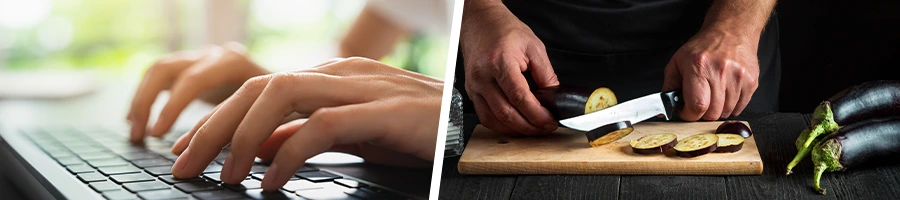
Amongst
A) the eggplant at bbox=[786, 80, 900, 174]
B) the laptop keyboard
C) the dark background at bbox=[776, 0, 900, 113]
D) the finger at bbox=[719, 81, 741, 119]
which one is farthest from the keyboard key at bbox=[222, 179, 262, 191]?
the dark background at bbox=[776, 0, 900, 113]

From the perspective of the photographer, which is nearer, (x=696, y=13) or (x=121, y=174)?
(x=121, y=174)

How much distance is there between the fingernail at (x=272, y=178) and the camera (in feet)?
0.66

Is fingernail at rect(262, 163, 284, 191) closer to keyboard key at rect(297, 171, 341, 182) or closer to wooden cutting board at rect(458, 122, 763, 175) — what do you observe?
keyboard key at rect(297, 171, 341, 182)

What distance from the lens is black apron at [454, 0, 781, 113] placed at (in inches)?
48.5

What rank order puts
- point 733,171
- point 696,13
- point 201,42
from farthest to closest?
point 696,13, point 733,171, point 201,42

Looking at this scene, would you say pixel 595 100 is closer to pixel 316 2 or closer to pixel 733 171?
pixel 733 171

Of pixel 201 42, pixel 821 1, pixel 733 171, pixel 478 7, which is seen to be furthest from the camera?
pixel 821 1

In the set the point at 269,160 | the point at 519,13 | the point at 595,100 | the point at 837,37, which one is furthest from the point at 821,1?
the point at 269,160

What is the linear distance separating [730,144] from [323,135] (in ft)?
2.26

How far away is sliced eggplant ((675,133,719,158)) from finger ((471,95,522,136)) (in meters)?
0.20

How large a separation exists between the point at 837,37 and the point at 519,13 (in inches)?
23.8

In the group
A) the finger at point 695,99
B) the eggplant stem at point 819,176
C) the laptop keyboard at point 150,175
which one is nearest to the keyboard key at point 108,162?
the laptop keyboard at point 150,175

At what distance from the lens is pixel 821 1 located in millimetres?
1400

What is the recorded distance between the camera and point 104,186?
0.16 m
